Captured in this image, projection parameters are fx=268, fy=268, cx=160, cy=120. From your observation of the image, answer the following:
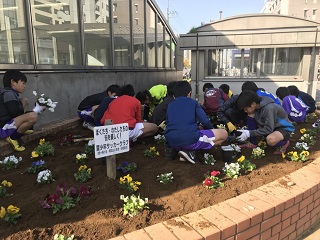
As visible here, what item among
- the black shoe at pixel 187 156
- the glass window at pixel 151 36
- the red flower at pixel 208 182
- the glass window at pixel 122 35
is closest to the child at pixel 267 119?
the black shoe at pixel 187 156

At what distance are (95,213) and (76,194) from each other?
376 mm

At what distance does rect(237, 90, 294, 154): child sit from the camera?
3.65m

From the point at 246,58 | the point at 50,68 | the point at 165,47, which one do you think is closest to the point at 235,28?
the point at 246,58

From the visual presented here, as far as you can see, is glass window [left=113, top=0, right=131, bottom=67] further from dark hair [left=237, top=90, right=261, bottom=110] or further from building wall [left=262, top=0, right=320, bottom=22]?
building wall [left=262, top=0, right=320, bottom=22]

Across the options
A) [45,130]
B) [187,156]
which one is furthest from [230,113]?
[45,130]

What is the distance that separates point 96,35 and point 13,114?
382 centimetres

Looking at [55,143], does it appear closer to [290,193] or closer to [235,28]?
[290,193]

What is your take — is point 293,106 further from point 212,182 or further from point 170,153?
point 212,182

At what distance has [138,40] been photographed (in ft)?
31.8

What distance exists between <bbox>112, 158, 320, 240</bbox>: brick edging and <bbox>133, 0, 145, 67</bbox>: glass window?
24.5ft

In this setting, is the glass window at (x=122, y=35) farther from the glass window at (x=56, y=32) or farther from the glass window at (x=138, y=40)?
the glass window at (x=56, y=32)

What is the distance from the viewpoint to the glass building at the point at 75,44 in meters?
4.56

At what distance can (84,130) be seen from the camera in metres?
5.07

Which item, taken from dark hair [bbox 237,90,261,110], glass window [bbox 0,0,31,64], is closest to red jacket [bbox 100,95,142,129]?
dark hair [bbox 237,90,261,110]
